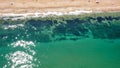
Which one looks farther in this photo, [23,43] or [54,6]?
[54,6]

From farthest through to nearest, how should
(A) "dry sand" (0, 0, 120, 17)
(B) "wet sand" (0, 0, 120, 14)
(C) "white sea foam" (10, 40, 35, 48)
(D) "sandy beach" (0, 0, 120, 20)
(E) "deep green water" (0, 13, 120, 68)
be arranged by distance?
(B) "wet sand" (0, 0, 120, 14)
(A) "dry sand" (0, 0, 120, 17)
(D) "sandy beach" (0, 0, 120, 20)
(C) "white sea foam" (10, 40, 35, 48)
(E) "deep green water" (0, 13, 120, 68)

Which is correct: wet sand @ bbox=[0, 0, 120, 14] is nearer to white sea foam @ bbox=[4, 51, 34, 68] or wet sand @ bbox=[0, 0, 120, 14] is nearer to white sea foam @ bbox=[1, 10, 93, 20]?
white sea foam @ bbox=[1, 10, 93, 20]

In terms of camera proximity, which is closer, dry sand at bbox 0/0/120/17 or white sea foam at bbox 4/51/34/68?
white sea foam at bbox 4/51/34/68

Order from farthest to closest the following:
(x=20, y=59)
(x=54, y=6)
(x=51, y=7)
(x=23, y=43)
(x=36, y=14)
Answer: (x=54, y=6) < (x=51, y=7) < (x=36, y=14) < (x=23, y=43) < (x=20, y=59)

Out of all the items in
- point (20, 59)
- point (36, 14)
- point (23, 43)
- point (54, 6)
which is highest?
point (54, 6)

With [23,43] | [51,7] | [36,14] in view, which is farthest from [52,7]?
[23,43]

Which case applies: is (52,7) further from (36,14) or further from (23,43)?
(23,43)

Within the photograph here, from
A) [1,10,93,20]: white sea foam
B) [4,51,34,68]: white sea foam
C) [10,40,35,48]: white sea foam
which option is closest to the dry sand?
[1,10,93,20]: white sea foam

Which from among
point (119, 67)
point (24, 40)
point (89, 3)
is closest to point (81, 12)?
point (89, 3)

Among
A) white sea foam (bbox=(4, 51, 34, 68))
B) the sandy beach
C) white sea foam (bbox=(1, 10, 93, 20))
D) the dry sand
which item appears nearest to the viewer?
white sea foam (bbox=(4, 51, 34, 68))
